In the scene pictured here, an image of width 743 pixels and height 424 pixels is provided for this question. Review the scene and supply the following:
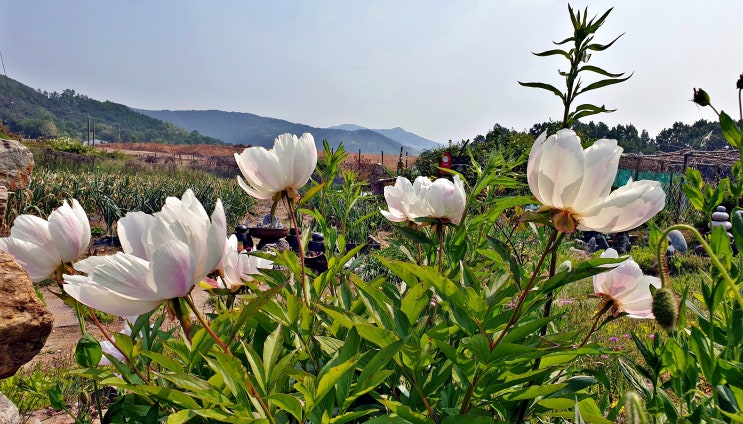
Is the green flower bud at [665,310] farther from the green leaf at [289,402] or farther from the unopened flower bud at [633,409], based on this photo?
the green leaf at [289,402]

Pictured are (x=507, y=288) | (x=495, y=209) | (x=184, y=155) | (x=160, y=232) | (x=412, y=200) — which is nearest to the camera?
(x=160, y=232)

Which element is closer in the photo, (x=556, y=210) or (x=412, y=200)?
(x=556, y=210)

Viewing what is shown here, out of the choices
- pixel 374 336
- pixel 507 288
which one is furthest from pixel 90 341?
pixel 507 288

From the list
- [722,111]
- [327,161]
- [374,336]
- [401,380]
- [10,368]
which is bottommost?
[10,368]

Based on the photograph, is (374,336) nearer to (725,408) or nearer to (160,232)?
(160,232)

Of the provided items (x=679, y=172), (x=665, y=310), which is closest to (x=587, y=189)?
(x=665, y=310)

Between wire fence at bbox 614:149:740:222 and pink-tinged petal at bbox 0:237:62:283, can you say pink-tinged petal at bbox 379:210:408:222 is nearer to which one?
pink-tinged petal at bbox 0:237:62:283

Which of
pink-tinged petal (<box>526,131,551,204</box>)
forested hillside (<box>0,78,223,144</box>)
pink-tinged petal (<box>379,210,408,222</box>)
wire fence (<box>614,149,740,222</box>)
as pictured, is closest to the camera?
pink-tinged petal (<box>526,131,551,204</box>)

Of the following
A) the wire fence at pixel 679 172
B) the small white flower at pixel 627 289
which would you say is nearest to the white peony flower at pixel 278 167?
the small white flower at pixel 627 289

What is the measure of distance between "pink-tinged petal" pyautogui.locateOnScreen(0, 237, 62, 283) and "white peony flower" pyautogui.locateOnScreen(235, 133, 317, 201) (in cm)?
40

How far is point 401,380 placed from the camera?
0.97 metres

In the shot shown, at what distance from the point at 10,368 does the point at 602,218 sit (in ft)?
5.63

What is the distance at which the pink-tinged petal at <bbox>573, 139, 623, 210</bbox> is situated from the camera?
67 cm

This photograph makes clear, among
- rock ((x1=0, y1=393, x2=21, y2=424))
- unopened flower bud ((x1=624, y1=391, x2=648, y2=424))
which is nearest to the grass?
unopened flower bud ((x1=624, y1=391, x2=648, y2=424))
